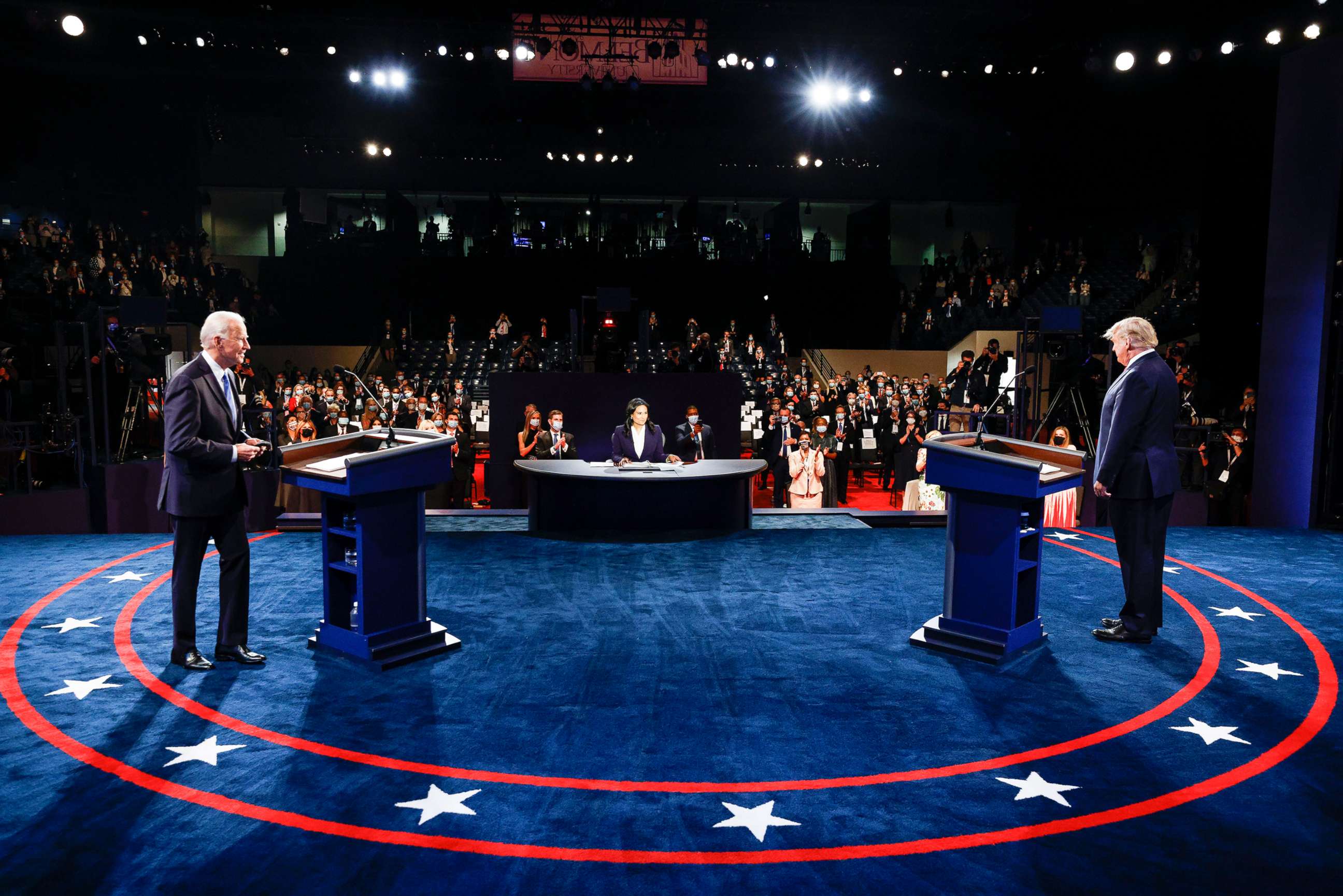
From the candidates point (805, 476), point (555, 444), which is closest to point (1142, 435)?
point (805, 476)

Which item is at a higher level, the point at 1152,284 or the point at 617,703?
the point at 1152,284

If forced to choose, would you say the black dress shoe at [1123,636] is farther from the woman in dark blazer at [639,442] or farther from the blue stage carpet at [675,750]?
the woman in dark blazer at [639,442]

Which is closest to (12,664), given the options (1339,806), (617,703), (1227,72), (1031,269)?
(617,703)

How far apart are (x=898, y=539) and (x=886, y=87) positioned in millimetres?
9875

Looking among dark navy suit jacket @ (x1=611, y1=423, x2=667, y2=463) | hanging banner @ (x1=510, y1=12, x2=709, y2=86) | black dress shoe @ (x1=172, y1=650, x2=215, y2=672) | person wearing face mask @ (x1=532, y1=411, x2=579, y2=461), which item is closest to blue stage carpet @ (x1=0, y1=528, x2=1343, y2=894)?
black dress shoe @ (x1=172, y1=650, x2=215, y2=672)

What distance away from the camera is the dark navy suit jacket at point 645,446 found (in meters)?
8.93

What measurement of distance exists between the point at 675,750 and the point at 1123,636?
9.76 feet

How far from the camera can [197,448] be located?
4535 mm

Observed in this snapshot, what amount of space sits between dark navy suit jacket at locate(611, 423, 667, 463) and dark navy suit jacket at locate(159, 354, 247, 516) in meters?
4.49

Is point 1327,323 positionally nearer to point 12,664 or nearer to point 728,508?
point 728,508

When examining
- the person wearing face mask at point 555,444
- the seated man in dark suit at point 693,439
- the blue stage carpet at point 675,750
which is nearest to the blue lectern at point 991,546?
the blue stage carpet at point 675,750

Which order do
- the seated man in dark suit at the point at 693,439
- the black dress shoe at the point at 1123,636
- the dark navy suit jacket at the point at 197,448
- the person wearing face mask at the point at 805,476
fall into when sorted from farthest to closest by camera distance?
the person wearing face mask at the point at 805,476
the seated man in dark suit at the point at 693,439
the black dress shoe at the point at 1123,636
the dark navy suit jacket at the point at 197,448

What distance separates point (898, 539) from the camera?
8242 millimetres

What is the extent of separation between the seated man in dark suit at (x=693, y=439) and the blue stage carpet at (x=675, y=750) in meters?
3.21
